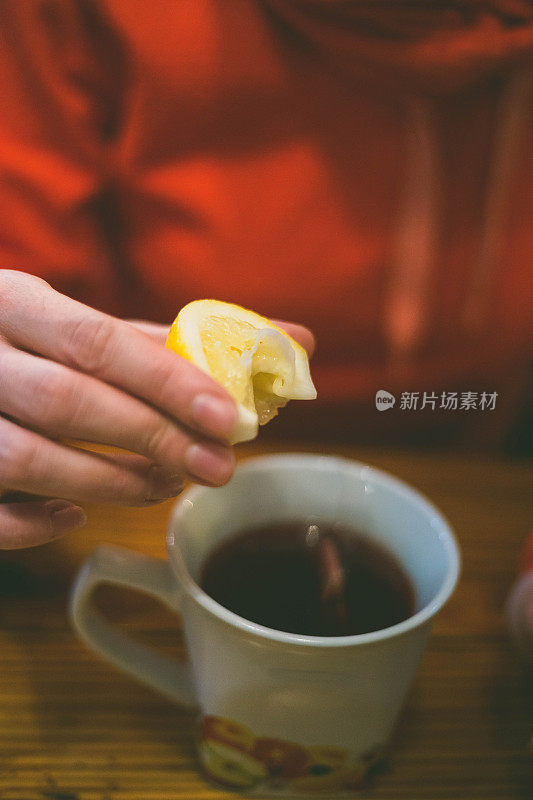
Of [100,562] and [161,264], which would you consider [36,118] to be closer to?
[161,264]

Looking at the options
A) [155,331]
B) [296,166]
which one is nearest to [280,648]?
[155,331]

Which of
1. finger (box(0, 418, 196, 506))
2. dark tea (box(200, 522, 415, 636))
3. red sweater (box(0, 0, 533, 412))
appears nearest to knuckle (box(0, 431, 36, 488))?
finger (box(0, 418, 196, 506))

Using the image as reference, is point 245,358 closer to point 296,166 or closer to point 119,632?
point 119,632

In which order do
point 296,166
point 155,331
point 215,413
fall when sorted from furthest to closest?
point 296,166
point 155,331
point 215,413

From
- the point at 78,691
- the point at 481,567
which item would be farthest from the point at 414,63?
the point at 78,691

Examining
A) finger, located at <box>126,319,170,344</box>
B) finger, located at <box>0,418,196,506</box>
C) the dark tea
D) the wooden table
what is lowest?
the wooden table

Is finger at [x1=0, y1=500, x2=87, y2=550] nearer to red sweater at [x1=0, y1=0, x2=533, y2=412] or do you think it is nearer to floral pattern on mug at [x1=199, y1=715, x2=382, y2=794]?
floral pattern on mug at [x1=199, y1=715, x2=382, y2=794]

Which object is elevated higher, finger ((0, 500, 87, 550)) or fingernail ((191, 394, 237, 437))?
fingernail ((191, 394, 237, 437))
